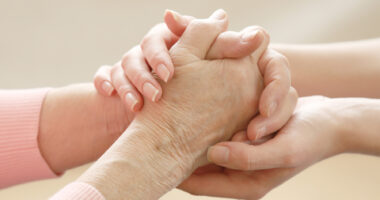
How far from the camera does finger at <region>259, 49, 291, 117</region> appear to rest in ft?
2.36

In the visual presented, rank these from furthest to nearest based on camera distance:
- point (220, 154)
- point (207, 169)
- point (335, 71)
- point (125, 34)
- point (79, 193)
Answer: point (125, 34) < point (335, 71) < point (207, 169) < point (220, 154) < point (79, 193)

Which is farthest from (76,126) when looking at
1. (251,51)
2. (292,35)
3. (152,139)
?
(292,35)

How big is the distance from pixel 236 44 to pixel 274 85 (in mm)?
104

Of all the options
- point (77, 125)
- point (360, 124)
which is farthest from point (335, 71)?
point (77, 125)

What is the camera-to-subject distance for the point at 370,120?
77 centimetres

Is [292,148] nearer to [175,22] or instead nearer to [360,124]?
[360,124]

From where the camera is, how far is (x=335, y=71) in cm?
100

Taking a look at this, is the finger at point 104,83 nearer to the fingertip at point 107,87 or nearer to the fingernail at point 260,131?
the fingertip at point 107,87

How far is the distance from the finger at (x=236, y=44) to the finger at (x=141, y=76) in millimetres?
131

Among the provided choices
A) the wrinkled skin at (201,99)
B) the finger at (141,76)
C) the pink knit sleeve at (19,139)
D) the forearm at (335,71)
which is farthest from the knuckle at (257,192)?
the pink knit sleeve at (19,139)

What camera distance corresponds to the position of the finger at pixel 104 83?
88 cm

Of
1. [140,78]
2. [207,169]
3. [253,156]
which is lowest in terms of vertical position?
[207,169]

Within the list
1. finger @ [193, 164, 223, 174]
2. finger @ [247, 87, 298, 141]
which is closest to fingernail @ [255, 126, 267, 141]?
finger @ [247, 87, 298, 141]

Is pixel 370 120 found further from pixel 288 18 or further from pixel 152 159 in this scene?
pixel 288 18
